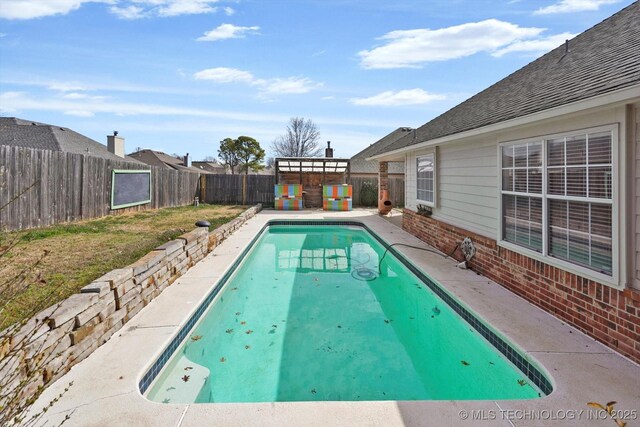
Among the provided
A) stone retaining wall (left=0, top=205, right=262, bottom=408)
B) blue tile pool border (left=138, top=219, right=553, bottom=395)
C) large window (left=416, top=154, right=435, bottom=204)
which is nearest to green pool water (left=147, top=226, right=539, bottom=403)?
blue tile pool border (left=138, top=219, right=553, bottom=395)

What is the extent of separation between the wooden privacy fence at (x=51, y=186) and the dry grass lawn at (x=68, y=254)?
0.37m

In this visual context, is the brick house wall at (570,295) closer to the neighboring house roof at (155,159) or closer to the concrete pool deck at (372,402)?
the concrete pool deck at (372,402)

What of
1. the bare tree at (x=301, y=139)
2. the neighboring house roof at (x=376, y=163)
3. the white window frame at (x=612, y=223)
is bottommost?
the white window frame at (x=612, y=223)

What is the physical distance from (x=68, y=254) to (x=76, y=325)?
3.26 metres

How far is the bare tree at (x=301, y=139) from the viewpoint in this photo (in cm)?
4200

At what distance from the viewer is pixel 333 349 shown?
383cm

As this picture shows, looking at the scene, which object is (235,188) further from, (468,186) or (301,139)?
(301,139)

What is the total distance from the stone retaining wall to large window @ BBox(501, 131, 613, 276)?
432cm

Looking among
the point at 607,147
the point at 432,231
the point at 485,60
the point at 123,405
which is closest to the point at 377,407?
the point at 123,405

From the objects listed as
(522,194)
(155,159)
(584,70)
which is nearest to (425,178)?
(522,194)

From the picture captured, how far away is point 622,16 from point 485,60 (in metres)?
5.28

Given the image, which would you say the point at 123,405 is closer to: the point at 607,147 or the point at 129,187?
the point at 607,147

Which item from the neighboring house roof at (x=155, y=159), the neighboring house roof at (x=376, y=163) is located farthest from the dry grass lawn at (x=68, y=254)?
the neighboring house roof at (x=155, y=159)

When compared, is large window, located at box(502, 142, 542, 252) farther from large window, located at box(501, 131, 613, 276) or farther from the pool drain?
the pool drain
